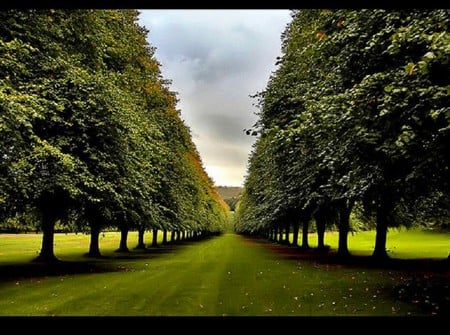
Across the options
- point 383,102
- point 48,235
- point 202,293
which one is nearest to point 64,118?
point 48,235

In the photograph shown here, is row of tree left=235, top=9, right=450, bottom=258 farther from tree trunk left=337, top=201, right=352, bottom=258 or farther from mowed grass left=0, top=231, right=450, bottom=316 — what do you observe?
tree trunk left=337, top=201, right=352, bottom=258

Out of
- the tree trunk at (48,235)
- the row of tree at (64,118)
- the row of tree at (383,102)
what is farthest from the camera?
the tree trunk at (48,235)

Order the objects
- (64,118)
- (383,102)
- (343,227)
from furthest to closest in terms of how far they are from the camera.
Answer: (343,227), (64,118), (383,102)

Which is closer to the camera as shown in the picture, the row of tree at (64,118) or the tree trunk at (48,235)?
the row of tree at (64,118)

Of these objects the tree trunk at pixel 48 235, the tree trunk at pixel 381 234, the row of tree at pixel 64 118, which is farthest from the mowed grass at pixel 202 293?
the tree trunk at pixel 381 234

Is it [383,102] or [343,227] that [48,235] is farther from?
[383,102]

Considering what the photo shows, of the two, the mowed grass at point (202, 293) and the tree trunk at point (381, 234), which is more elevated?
the tree trunk at point (381, 234)

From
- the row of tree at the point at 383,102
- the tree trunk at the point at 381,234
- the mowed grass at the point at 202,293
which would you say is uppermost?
the row of tree at the point at 383,102

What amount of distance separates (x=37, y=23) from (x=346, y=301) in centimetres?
1471

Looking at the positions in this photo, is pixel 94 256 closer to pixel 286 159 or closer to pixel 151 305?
pixel 286 159

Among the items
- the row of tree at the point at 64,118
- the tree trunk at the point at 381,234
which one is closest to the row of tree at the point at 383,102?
the row of tree at the point at 64,118

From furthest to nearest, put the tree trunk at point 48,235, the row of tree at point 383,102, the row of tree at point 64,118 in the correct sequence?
the tree trunk at point 48,235 → the row of tree at point 64,118 → the row of tree at point 383,102

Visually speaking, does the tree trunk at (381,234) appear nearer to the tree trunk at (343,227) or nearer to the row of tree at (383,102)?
the tree trunk at (343,227)
